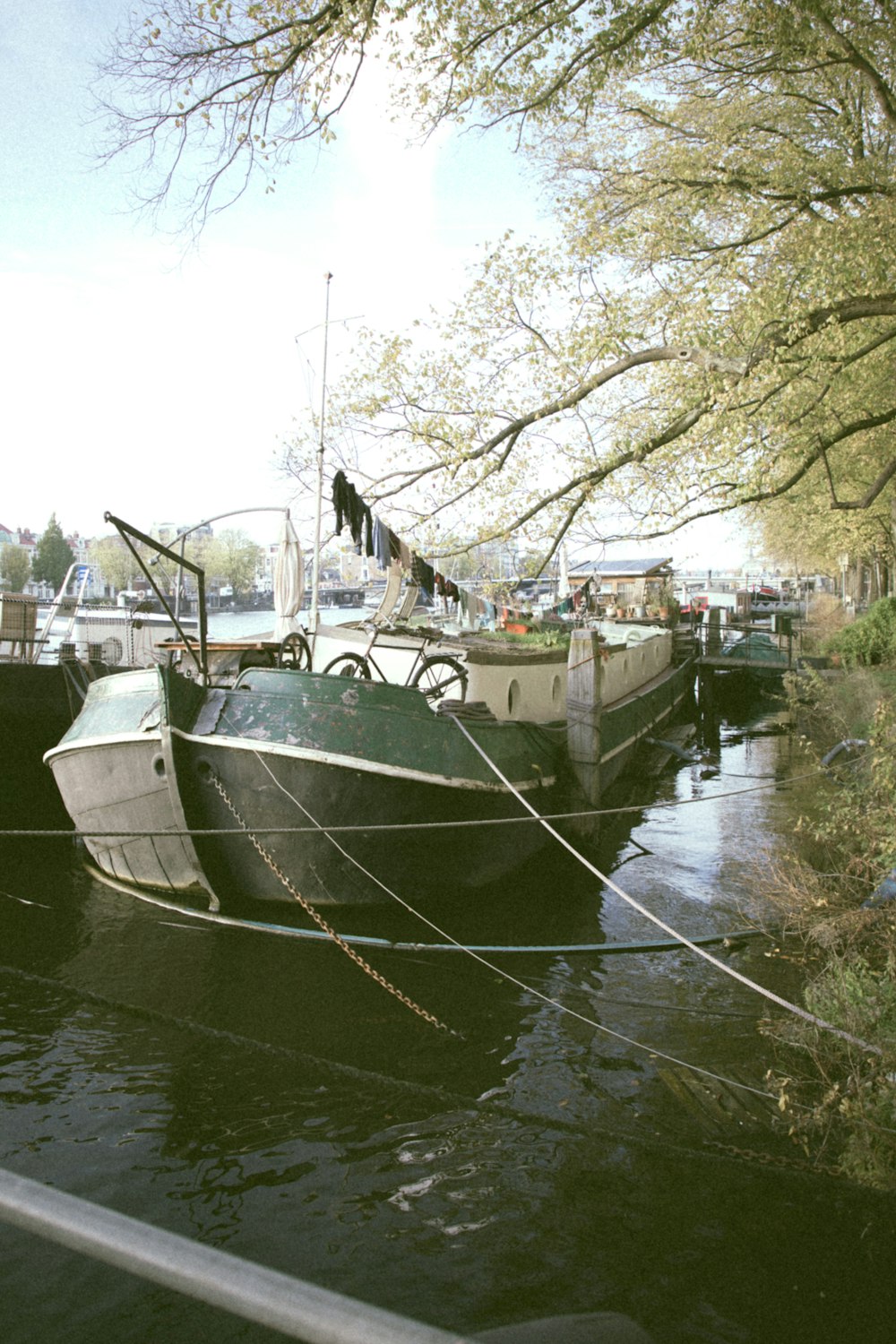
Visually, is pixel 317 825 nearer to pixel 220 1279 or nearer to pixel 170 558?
pixel 170 558

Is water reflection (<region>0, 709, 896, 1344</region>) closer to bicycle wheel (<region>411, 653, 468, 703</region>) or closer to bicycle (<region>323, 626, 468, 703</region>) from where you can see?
bicycle wheel (<region>411, 653, 468, 703</region>)

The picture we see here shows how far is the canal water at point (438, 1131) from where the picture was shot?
3.99m

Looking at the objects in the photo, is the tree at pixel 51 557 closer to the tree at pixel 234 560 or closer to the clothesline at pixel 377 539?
the tree at pixel 234 560

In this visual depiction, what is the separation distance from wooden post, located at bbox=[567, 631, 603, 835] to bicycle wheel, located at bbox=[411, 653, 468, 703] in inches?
73.3

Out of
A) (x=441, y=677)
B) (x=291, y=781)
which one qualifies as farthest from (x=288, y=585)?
(x=291, y=781)

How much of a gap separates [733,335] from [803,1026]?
6808mm

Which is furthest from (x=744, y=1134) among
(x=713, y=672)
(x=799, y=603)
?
(x=799, y=603)

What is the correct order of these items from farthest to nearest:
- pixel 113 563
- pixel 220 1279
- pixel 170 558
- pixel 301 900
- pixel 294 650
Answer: pixel 113 563
pixel 294 650
pixel 170 558
pixel 301 900
pixel 220 1279

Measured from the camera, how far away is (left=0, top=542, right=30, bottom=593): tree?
3327 inches

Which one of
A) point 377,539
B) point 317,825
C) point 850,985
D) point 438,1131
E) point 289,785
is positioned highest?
point 377,539

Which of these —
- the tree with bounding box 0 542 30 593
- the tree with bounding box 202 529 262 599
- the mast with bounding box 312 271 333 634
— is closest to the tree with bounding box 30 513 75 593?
the tree with bounding box 0 542 30 593

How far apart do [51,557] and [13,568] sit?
11.9 ft

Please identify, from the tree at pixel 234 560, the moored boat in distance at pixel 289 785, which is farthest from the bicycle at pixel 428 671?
the tree at pixel 234 560

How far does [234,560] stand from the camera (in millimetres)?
103062
